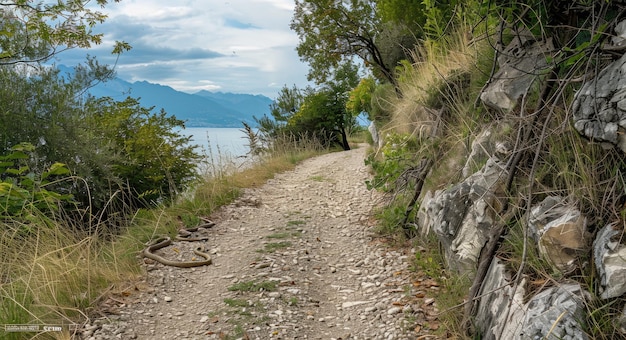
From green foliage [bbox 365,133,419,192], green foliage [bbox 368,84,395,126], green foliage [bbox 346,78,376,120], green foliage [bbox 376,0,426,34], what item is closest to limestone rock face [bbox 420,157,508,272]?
green foliage [bbox 365,133,419,192]

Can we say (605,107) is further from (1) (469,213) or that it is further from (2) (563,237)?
(1) (469,213)

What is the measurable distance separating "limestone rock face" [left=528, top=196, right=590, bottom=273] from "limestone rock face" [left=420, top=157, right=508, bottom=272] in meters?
0.48

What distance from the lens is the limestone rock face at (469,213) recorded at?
11.3ft

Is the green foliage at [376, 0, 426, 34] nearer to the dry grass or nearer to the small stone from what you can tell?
the dry grass

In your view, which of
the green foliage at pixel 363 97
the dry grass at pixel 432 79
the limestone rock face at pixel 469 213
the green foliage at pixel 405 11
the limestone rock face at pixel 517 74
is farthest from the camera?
the green foliage at pixel 363 97

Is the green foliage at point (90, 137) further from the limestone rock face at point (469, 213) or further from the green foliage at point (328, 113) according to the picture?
the green foliage at point (328, 113)

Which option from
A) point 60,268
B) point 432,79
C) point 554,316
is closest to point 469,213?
point 554,316

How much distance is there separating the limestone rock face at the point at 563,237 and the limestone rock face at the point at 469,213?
0.48 meters

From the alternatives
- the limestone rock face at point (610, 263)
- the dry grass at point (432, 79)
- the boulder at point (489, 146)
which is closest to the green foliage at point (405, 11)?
the dry grass at point (432, 79)

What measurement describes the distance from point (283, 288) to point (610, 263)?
8.85 ft

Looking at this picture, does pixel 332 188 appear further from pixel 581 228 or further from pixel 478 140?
pixel 581 228

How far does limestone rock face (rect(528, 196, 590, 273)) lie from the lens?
255cm

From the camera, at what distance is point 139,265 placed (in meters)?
4.89

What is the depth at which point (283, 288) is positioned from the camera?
4.32 meters
